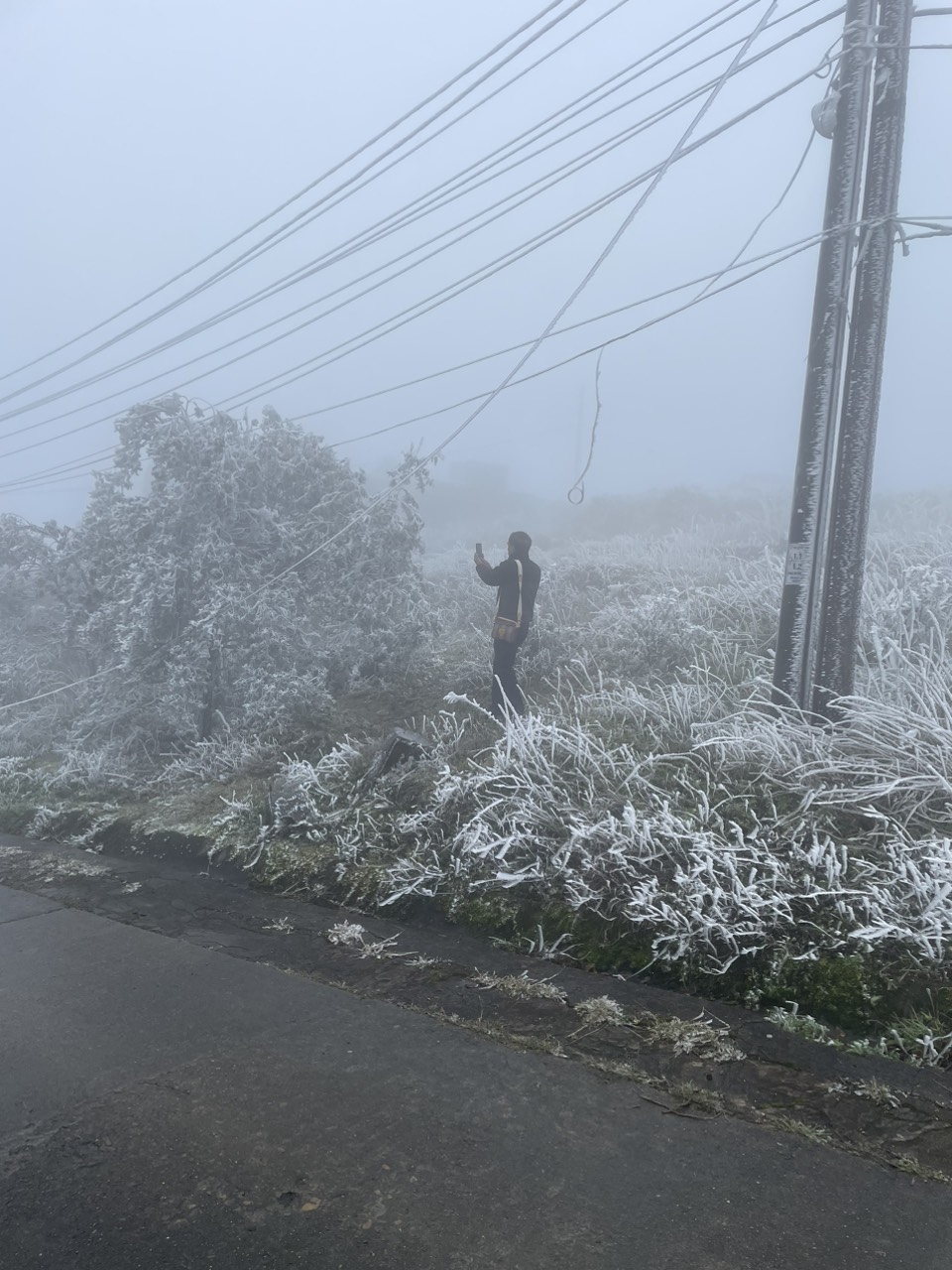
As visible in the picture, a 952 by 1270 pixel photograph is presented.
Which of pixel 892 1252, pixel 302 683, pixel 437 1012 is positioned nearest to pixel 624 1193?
pixel 892 1252

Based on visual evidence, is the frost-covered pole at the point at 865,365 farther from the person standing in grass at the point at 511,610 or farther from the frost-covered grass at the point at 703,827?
the person standing in grass at the point at 511,610

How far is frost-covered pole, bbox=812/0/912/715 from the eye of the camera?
592 centimetres

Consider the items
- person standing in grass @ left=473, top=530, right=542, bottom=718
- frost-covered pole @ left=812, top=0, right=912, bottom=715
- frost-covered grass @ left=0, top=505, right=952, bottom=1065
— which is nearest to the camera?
frost-covered grass @ left=0, top=505, right=952, bottom=1065

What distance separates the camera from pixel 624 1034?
3.79m

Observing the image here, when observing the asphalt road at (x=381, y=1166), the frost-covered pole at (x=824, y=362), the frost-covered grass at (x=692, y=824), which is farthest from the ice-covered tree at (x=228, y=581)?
the asphalt road at (x=381, y=1166)

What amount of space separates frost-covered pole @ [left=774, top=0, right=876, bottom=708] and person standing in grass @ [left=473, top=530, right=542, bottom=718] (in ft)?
8.69

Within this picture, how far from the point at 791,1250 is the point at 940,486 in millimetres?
22676

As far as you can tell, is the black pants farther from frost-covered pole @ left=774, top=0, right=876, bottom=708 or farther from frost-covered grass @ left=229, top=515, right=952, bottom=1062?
frost-covered pole @ left=774, top=0, right=876, bottom=708

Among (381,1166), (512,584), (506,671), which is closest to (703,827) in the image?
(381,1166)

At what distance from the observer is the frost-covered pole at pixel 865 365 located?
592 centimetres

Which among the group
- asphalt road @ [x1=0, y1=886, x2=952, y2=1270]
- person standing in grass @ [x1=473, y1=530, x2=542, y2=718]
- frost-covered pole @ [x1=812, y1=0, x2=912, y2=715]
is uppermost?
frost-covered pole @ [x1=812, y1=0, x2=912, y2=715]

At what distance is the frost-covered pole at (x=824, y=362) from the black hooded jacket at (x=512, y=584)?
2667 mm

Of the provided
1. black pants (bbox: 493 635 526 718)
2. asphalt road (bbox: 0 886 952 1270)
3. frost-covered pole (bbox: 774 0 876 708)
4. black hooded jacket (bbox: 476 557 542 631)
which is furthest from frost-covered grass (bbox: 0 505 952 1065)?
asphalt road (bbox: 0 886 952 1270)

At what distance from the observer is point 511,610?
27.5ft
